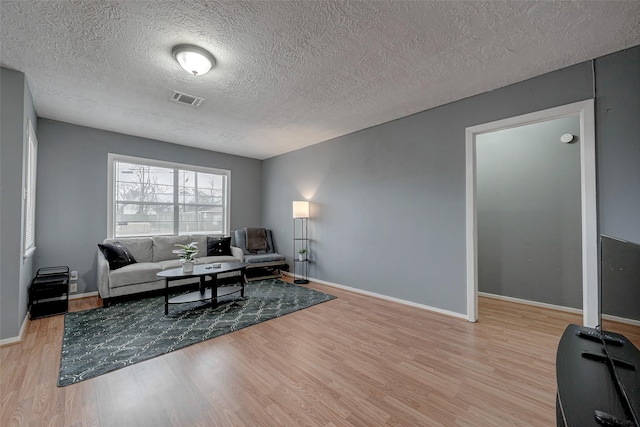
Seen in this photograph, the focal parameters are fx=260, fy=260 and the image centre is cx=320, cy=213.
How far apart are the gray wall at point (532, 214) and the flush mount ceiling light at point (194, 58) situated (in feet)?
12.9

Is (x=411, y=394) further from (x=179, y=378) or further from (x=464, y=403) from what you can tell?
(x=179, y=378)

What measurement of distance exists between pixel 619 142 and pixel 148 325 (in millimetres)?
4883

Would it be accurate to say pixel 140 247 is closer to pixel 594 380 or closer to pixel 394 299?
pixel 394 299

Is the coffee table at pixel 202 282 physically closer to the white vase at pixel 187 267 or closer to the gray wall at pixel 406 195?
the white vase at pixel 187 267

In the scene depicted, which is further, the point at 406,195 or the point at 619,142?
the point at 406,195

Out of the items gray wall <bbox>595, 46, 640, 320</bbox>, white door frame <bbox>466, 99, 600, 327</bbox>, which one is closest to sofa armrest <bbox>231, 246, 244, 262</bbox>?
white door frame <bbox>466, 99, 600, 327</bbox>

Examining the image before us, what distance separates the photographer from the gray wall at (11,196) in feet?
8.05

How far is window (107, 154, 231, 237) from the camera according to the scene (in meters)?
4.44

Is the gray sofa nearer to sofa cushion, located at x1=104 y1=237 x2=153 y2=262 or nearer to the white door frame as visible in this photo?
sofa cushion, located at x1=104 y1=237 x2=153 y2=262

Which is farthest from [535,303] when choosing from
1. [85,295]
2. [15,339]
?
[85,295]

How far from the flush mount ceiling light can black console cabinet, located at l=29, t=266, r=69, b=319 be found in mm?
3116

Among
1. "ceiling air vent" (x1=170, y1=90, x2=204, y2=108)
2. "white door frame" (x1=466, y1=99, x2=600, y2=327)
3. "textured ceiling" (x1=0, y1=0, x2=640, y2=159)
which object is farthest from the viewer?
"ceiling air vent" (x1=170, y1=90, x2=204, y2=108)

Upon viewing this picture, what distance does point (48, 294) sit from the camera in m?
3.20

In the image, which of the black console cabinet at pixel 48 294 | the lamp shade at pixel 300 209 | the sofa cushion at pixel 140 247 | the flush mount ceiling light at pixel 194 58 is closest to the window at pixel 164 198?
the sofa cushion at pixel 140 247
